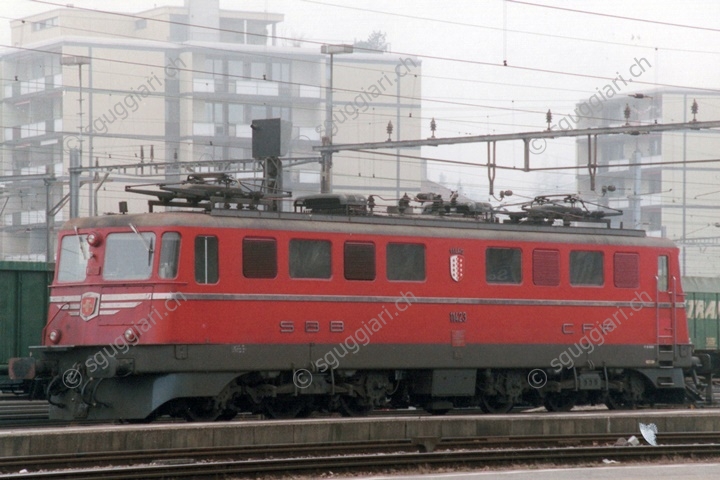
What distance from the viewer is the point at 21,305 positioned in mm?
25406

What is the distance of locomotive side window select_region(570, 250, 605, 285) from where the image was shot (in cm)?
2462

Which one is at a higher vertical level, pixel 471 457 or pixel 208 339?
pixel 208 339

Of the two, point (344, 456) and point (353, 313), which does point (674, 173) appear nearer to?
point (353, 313)

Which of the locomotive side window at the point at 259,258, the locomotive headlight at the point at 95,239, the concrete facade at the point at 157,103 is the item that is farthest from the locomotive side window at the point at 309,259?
the concrete facade at the point at 157,103

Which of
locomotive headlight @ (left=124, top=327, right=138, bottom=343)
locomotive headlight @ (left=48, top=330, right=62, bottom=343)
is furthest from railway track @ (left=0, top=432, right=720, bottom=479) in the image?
locomotive headlight @ (left=48, top=330, right=62, bottom=343)

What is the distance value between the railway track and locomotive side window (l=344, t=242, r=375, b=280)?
4.19 m

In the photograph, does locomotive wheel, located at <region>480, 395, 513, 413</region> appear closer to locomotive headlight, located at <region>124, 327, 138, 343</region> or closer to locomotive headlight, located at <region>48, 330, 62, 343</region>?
locomotive headlight, located at <region>124, 327, 138, 343</region>

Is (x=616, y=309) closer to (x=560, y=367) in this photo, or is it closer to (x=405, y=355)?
(x=560, y=367)

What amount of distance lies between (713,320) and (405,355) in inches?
727

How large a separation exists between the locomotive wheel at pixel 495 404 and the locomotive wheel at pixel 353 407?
10.1ft

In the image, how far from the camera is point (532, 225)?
24.5 meters

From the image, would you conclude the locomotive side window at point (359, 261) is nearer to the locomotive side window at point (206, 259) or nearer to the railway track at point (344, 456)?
the locomotive side window at point (206, 259)

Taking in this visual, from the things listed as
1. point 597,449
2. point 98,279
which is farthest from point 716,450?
point 98,279

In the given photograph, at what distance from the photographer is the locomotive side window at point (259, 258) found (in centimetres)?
2047
